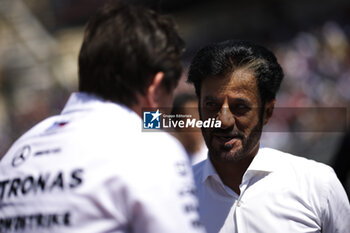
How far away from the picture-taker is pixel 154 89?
1539 millimetres

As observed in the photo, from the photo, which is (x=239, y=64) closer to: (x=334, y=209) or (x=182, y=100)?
(x=334, y=209)

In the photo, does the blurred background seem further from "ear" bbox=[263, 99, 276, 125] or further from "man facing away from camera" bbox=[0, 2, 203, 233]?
"man facing away from camera" bbox=[0, 2, 203, 233]

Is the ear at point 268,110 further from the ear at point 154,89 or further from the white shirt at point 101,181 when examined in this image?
the white shirt at point 101,181

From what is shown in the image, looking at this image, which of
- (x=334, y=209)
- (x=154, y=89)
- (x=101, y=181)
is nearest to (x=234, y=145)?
(x=334, y=209)

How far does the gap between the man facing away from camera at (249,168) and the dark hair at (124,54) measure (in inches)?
28.1

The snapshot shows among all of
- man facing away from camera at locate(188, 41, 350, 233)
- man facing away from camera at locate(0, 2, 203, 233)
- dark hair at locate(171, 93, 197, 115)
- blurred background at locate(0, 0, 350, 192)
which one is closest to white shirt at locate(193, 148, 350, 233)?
man facing away from camera at locate(188, 41, 350, 233)

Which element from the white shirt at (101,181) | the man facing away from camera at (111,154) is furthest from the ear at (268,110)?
the white shirt at (101,181)

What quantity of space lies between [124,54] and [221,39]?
13.1 m

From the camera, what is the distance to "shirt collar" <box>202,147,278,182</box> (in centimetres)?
219

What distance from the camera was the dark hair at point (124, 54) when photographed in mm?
1481

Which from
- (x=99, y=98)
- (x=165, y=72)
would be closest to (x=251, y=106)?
(x=165, y=72)

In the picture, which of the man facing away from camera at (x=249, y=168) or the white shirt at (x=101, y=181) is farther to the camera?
the man facing away from camera at (x=249, y=168)

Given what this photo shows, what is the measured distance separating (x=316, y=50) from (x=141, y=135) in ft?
31.5

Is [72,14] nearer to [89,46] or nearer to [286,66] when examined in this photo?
[286,66]
